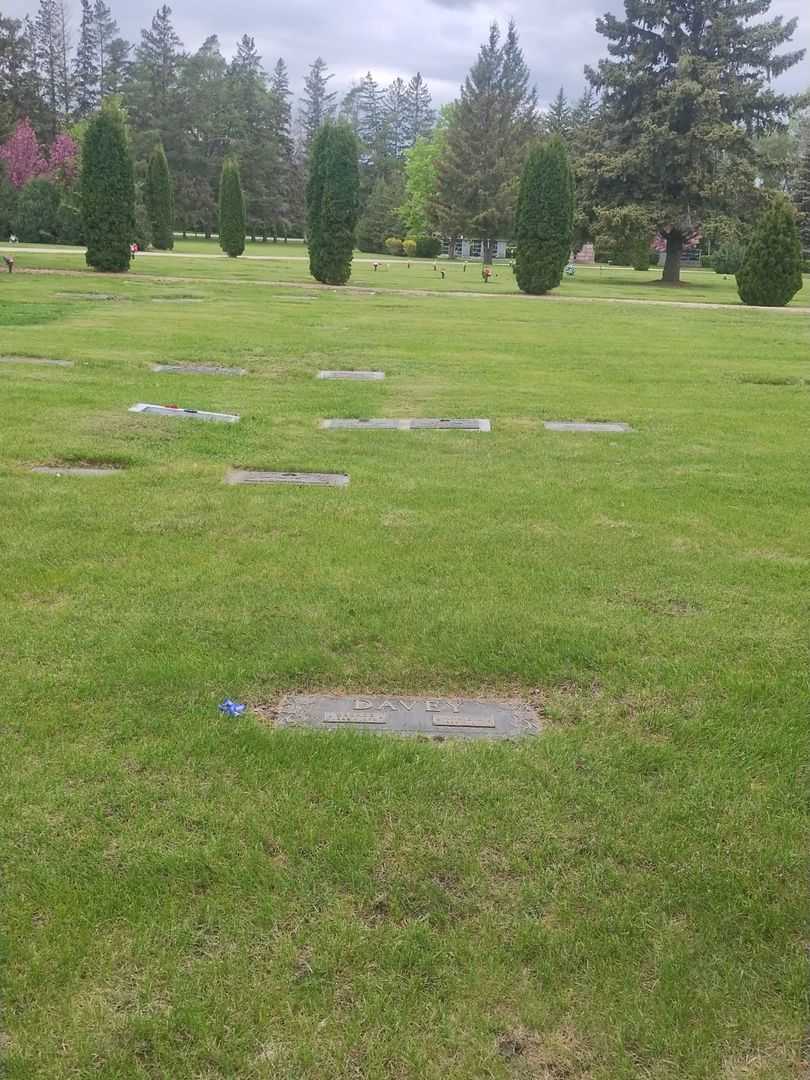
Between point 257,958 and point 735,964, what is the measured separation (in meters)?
1.15

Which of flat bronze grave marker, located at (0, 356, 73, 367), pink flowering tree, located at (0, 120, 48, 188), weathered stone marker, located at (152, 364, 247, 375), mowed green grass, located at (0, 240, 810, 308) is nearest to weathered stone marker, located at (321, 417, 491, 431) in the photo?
weathered stone marker, located at (152, 364, 247, 375)

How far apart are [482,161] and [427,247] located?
34.2 ft

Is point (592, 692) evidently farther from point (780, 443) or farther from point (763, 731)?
point (780, 443)

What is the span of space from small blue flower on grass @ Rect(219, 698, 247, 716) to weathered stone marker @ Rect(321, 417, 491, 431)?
4.71 m

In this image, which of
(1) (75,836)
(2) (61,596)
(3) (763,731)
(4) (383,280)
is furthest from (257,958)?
(4) (383,280)

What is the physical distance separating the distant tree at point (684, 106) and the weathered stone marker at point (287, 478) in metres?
29.8

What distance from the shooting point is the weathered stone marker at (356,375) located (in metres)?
10.2

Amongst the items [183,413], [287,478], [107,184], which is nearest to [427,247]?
[107,184]

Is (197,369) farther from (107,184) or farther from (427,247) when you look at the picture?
(427,247)

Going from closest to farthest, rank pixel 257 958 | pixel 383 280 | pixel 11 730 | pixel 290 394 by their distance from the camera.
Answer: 1. pixel 257 958
2. pixel 11 730
3. pixel 290 394
4. pixel 383 280

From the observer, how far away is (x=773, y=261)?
21.4 metres

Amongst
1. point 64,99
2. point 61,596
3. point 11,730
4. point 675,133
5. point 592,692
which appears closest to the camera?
point 11,730

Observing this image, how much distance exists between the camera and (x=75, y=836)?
7.98 feet

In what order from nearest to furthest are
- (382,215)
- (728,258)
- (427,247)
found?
1. (728,258)
2. (427,247)
3. (382,215)
